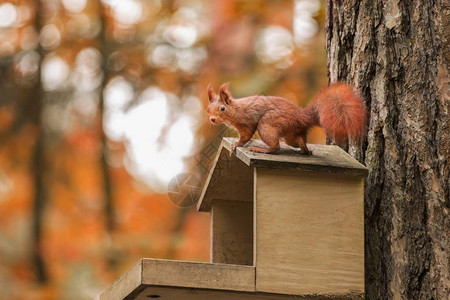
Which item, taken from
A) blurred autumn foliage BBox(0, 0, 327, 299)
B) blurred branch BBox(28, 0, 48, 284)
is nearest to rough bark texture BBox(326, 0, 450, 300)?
blurred autumn foliage BBox(0, 0, 327, 299)

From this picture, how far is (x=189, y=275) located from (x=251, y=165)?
0.35m

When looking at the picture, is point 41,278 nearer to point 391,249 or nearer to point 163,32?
point 163,32

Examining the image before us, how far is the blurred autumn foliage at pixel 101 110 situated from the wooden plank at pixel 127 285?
13.4 ft

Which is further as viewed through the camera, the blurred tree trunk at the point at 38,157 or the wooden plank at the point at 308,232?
the blurred tree trunk at the point at 38,157

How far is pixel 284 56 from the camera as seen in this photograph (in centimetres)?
653

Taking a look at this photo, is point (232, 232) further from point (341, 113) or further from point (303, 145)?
point (341, 113)

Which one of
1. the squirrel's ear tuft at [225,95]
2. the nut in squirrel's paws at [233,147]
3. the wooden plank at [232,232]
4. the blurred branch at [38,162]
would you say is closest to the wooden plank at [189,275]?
the nut in squirrel's paws at [233,147]

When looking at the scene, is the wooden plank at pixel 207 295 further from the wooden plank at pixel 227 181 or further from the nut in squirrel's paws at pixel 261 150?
the wooden plank at pixel 227 181

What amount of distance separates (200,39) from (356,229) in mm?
5381

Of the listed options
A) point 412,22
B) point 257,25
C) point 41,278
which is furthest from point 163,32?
point 412,22

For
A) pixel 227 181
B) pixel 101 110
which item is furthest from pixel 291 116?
pixel 101 110

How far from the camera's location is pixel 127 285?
210cm

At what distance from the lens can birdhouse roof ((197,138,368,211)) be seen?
7.04 ft

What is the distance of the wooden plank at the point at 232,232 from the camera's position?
2836 mm
